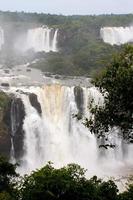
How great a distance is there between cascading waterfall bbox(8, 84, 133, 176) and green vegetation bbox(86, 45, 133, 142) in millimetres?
18737

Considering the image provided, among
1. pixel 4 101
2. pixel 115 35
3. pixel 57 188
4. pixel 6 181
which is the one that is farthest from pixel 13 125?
pixel 115 35

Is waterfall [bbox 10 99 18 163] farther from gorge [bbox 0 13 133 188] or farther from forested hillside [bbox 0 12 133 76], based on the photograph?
forested hillside [bbox 0 12 133 76]

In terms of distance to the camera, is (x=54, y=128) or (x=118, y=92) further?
(x=54, y=128)

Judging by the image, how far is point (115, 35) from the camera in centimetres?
7669

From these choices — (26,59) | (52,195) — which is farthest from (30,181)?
(26,59)

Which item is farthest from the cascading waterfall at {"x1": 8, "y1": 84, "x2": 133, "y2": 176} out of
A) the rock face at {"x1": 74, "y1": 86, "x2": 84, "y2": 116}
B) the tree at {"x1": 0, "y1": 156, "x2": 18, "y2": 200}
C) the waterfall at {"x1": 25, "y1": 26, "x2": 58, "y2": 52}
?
the waterfall at {"x1": 25, "y1": 26, "x2": 58, "y2": 52}

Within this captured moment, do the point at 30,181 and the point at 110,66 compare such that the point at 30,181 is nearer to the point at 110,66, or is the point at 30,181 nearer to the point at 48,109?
the point at 110,66

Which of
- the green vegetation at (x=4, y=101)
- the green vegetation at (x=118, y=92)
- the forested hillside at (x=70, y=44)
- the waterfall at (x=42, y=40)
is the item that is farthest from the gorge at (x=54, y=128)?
the waterfall at (x=42, y=40)

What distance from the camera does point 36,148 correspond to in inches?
1380

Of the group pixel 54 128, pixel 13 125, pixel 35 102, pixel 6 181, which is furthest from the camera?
pixel 54 128

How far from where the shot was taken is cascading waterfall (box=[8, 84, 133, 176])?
115 feet

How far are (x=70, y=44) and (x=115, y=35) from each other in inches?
425

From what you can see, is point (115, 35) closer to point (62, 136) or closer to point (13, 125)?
point (62, 136)

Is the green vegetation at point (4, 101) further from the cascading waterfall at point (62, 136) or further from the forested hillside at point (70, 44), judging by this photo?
the forested hillside at point (70, 44)
